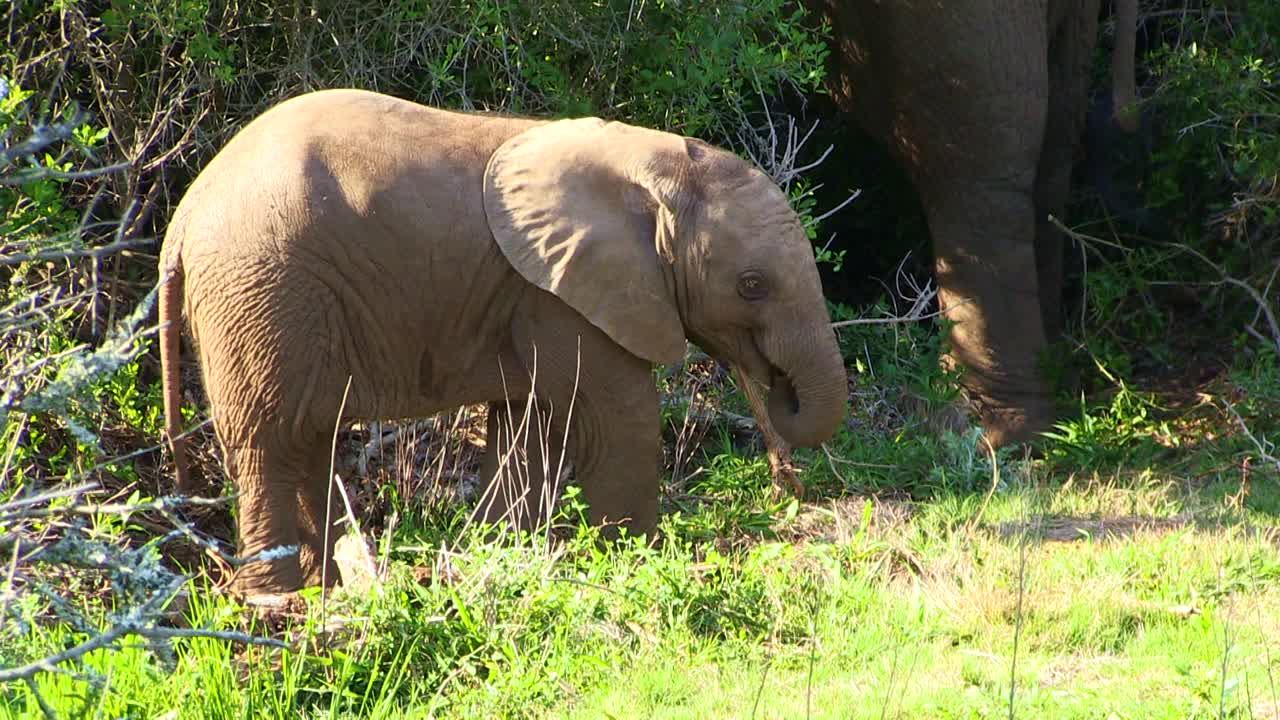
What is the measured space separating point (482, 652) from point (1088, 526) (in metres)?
2.92

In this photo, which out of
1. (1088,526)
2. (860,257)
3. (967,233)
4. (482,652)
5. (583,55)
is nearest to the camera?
(482,652)

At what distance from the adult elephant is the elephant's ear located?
2813 mm

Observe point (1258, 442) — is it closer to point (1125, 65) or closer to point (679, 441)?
point (1125, 65)

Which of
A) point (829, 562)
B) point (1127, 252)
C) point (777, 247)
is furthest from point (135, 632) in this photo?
point (1127, 252)

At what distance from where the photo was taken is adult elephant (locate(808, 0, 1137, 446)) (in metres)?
8.59

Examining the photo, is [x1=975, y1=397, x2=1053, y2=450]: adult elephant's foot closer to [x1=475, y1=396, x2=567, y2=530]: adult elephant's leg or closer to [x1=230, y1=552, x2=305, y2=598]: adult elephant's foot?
[x1=475, y1=396, x2=567, y2=530]: adult elephant's leg

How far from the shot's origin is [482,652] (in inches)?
187

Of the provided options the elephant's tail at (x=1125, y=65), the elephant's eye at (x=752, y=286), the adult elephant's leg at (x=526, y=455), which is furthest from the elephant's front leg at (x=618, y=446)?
the elephant's tail at (x=1125, y=65)

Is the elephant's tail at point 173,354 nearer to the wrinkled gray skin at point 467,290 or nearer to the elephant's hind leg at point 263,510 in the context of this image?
the wrinkled gray skin at point 467,290

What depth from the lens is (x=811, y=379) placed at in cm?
629

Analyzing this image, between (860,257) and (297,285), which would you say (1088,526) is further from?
(860,257)

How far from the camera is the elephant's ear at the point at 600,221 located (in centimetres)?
609

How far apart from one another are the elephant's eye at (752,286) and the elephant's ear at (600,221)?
0.26 metres

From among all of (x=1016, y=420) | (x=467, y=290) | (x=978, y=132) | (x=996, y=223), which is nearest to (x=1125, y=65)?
(x=978, y=132)
